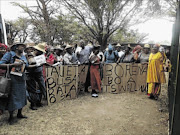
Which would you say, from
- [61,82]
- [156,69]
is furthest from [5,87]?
[156,69]

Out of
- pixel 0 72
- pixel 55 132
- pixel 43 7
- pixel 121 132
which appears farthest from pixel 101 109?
pixel 43 7

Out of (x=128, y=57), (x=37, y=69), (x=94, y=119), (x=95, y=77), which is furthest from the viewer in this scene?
(x=128, y=57)

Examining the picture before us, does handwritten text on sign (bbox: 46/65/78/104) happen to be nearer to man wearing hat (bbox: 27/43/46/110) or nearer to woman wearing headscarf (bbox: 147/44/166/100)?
man wearing hat (bbox: 27/43/46/110)

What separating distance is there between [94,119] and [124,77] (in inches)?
98.7

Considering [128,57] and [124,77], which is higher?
[128,57]

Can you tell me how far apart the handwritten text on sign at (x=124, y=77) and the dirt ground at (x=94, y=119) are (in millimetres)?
800

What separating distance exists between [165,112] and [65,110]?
2.68m

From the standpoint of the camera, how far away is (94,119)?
12.6 ft

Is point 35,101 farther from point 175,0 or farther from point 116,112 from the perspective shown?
point 175,0

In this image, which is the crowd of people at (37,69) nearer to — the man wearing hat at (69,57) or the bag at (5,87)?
the man wearing hat at (69,57)

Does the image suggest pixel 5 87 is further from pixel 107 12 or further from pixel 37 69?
pixel 107 12

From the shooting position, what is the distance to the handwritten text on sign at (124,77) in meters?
5.78

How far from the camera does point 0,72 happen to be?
415 cm

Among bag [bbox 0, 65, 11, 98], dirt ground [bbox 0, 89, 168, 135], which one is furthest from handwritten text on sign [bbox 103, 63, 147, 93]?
bag [bbox 0, 65, 11, 98]
